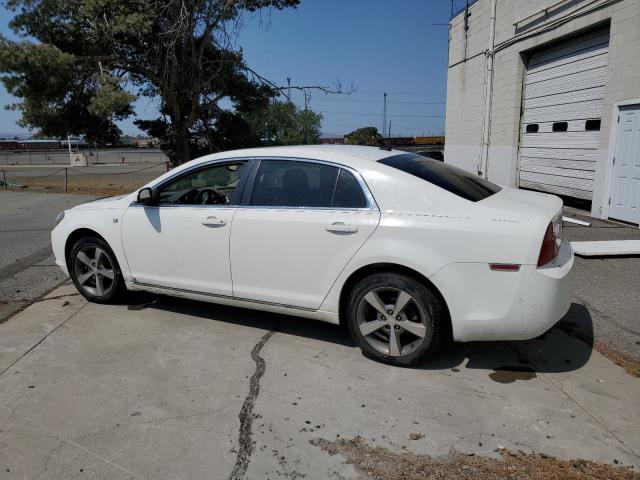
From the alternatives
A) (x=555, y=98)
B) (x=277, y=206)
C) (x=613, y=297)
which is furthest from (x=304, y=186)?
(x=555, y=98)

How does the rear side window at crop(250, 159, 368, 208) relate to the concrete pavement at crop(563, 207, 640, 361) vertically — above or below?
above

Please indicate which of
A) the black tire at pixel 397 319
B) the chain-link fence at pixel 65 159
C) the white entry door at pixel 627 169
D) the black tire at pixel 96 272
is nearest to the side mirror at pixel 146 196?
the black tire at pixel 96 272

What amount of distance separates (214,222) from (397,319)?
1.69m

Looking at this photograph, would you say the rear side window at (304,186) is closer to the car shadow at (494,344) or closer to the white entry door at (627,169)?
the car shadow at (494,344)

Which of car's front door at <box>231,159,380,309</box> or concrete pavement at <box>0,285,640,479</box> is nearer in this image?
concrete pavement at <box>0,285,640,479</box>

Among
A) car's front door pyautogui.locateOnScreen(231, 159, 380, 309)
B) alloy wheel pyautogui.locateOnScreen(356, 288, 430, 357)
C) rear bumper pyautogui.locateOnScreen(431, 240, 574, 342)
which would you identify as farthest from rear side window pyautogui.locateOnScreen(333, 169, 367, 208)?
rear bumper pyautogui.locateOnScreen(431, 240, 574, 342)

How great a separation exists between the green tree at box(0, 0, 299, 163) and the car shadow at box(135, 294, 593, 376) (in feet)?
39.0

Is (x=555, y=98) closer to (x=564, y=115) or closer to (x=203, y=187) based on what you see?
(x=564, y=115)

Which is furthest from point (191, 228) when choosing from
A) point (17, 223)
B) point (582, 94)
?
point (582, 94)

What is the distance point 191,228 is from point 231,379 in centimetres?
141

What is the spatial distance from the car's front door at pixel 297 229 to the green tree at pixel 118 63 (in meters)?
12.3

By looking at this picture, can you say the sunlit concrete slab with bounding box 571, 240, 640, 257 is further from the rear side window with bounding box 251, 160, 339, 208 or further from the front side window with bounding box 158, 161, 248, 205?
the front side window with bounding box 158, 161, 248, 205

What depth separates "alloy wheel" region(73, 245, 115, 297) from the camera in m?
5.03

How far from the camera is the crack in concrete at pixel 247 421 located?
265 centimetres
